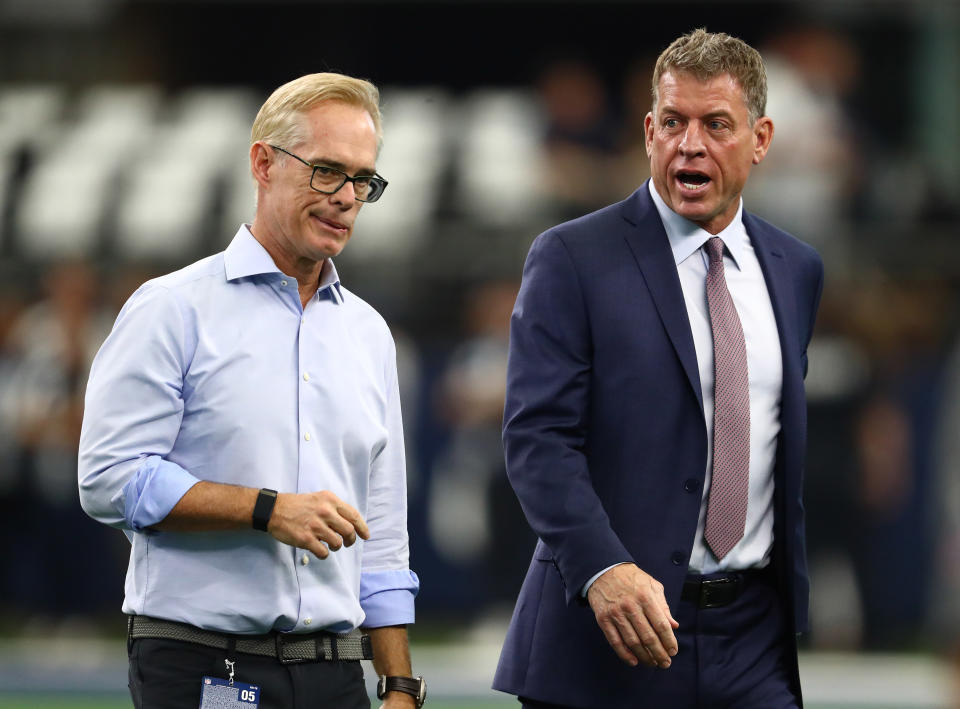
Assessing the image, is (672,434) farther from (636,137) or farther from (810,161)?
(636,137)

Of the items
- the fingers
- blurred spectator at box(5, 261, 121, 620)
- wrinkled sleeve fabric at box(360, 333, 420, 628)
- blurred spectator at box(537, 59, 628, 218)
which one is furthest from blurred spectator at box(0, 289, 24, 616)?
the fingers

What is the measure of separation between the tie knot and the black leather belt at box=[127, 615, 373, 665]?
3.83 ft

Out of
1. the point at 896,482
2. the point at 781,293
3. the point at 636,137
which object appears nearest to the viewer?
the point at 781,293

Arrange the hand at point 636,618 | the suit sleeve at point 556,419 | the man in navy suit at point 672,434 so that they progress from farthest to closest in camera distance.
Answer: the man in navy suit at point 672,434, the suit sleeve at point 556,419, the hand at point 636,618

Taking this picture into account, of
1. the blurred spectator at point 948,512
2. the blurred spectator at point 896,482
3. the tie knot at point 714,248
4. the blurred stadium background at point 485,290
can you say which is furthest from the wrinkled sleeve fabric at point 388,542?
the blurred spectator at point 896,482

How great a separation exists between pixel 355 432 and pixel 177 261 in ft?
29.9

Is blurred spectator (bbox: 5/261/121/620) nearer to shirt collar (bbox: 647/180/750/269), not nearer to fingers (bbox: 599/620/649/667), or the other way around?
shirt collar (bbox: 647/180/750/269)

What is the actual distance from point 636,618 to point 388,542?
67 centimetres

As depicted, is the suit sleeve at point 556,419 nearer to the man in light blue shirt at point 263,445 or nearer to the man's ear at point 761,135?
the man in light blue shirt at point 263,445

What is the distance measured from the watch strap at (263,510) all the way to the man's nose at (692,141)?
1181 mm

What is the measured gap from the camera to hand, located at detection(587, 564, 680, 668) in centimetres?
327

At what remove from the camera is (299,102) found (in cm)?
351

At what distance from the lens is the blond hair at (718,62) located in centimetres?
366

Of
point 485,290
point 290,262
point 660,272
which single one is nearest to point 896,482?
point 485,290
